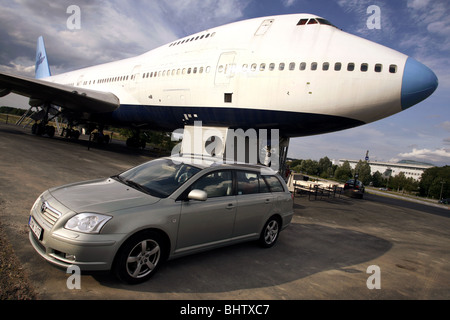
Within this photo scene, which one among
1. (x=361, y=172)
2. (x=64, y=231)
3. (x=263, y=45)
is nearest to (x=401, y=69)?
(x=263, y=45)

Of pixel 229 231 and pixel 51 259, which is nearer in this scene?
pixel 51 259

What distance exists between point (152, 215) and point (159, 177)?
42.4 inches

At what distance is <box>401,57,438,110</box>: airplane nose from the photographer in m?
8.25

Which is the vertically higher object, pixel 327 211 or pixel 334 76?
pixel 334 76

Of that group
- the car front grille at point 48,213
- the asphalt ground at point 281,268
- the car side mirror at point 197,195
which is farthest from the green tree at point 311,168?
the car front grille at point 48,213

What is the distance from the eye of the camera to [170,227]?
11.5ft

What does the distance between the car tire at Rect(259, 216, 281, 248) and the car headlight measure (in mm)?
3023

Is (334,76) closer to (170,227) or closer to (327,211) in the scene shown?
(327,211)

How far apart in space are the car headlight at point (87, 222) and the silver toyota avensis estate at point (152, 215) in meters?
0.01

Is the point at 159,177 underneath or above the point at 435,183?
underneath

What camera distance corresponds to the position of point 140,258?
3287 mm

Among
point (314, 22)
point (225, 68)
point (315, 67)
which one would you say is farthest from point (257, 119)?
point (314, 22)

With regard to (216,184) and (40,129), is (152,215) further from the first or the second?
(40,129)
